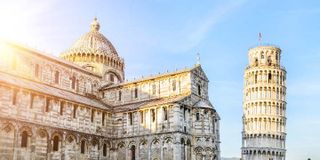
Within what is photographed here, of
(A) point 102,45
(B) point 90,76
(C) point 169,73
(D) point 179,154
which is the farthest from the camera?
(A) point 102,45

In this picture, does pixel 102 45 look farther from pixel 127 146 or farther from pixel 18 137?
pixel 18 137

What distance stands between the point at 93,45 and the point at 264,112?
40.3m

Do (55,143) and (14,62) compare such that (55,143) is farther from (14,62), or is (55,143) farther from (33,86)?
(14,62)

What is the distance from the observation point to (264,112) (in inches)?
3322

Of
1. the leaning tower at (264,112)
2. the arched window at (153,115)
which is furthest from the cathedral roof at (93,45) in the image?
the leaning tower at (264,112)

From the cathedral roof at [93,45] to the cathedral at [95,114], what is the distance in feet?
12.4

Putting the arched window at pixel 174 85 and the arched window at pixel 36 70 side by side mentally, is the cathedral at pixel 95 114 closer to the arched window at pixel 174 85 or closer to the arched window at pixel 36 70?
the arched window at pixel 36 70

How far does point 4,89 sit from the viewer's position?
128 feet

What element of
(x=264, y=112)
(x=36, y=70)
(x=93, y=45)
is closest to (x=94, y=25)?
(x=93, y=45)

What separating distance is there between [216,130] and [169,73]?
29.6 feet

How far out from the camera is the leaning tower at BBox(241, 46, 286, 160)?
3278 inches

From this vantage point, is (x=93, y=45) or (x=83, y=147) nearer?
(x=83, y=147)

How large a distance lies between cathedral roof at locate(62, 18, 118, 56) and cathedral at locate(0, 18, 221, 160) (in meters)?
3.78

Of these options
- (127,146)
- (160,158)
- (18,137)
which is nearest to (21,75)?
(18,137)
